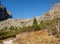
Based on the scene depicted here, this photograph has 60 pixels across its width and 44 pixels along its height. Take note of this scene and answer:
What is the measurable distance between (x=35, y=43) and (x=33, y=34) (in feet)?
11.6

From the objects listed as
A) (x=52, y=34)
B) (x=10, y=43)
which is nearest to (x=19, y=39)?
(x=10, y=43)

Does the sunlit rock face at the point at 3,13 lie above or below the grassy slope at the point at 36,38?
above

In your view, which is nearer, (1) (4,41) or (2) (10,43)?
(2) (10,43)

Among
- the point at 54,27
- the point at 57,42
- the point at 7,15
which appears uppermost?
the point at 7,15

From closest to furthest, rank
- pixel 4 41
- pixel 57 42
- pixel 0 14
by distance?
1. pixel 57 42
2. pixel 4 41
3. pixel 0 14

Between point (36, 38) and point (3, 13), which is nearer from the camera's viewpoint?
point (36, 38)

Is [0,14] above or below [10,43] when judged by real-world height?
above

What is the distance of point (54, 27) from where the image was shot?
129 ft

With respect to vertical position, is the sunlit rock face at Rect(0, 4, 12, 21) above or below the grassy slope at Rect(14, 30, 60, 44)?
above

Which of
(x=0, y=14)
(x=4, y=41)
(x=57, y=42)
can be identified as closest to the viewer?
(x=57, y=42)

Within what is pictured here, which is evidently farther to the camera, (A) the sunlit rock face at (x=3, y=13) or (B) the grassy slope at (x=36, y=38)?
(A) the sunlit rock face at (x=3, y=13)

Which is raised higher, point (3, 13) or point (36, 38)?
point (3, 13)

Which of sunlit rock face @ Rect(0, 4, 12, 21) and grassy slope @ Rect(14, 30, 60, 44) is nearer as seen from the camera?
grassy slope @ Rect(14, 30, 60, 44)

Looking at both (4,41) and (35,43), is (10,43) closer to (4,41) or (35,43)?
(4,41)
